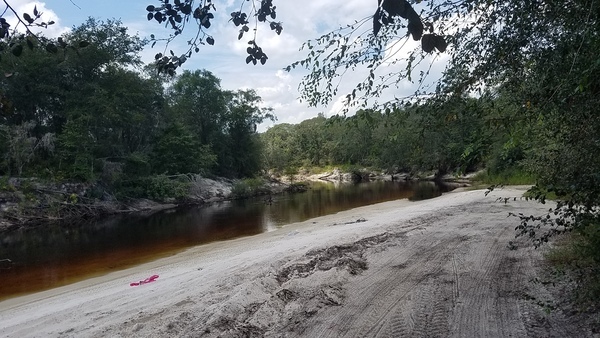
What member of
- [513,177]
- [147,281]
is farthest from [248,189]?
[147,281]

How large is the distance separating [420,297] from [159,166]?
36665mm

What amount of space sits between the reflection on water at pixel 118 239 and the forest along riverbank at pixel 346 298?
11.5 feet

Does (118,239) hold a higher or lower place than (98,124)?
lower

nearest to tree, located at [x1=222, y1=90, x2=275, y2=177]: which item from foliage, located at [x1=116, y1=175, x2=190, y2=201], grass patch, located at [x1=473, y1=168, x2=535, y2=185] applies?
foliage, located at [x1=116, y1=175, x2=190, y2=201]

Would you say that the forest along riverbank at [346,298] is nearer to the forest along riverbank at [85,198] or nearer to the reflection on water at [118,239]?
the reflection on water at [118,239]

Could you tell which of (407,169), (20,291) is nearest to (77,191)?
(20,291)

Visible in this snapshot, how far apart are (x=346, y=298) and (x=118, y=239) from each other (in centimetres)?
1689

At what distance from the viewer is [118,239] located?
20.0 metres

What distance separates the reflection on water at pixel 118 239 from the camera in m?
14.0

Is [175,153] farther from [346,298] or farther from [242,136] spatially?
[346,298]

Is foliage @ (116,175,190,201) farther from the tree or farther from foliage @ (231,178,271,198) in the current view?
the tree

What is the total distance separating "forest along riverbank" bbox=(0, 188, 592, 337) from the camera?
16.4 ft

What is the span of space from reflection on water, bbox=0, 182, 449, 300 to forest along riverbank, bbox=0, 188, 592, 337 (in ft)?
11.5

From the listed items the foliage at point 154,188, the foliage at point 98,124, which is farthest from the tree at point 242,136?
the foliage at point 154,188
